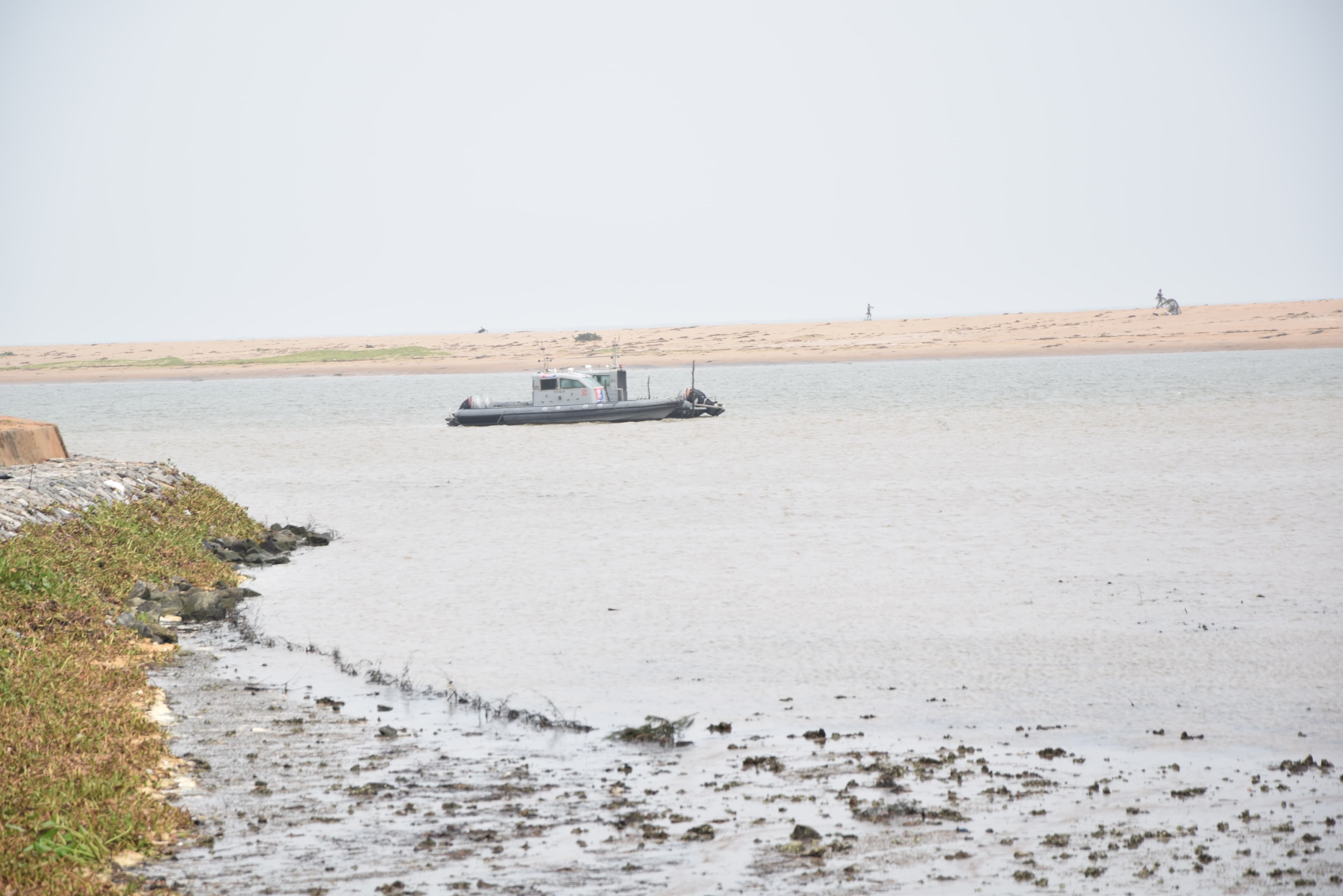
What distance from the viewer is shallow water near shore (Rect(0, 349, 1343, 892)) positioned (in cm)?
1100

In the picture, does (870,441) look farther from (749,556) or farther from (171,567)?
(171,567)

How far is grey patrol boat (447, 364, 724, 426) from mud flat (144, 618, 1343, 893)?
4443cm

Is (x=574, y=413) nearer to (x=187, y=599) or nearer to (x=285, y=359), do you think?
(x=187, y=599)

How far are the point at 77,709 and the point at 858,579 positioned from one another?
35.6 ft

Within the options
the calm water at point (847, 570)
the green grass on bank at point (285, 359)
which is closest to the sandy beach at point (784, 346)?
the green grass on bank at point (285, 359)

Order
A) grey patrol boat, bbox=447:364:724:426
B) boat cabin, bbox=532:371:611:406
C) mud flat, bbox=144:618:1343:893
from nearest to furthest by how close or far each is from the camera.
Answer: mud flat, bbox=144:618:1343:893, grey patrol boat, bbox=447:364:724:426, boat cabin, bbox=532:371:611:406

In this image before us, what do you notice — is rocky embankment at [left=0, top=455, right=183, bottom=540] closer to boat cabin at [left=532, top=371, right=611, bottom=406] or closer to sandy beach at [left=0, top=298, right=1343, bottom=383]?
boat cabin at [left=532, top=371, right=611, bottom=406]

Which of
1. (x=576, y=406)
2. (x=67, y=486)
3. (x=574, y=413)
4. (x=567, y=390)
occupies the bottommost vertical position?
(x=574, y=413)

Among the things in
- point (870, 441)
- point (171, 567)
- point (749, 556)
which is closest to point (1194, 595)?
point (749, 556)

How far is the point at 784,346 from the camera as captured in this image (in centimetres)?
12975

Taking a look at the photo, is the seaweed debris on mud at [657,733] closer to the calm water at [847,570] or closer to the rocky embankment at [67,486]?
the calm water at [847,570]

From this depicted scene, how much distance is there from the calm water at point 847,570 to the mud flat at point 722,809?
83 centimetres

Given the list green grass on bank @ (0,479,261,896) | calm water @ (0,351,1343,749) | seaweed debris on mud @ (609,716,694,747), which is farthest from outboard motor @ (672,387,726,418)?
seaweed debris on mud @ (609,716,694,747)

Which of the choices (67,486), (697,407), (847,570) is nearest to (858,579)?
(847,570)
